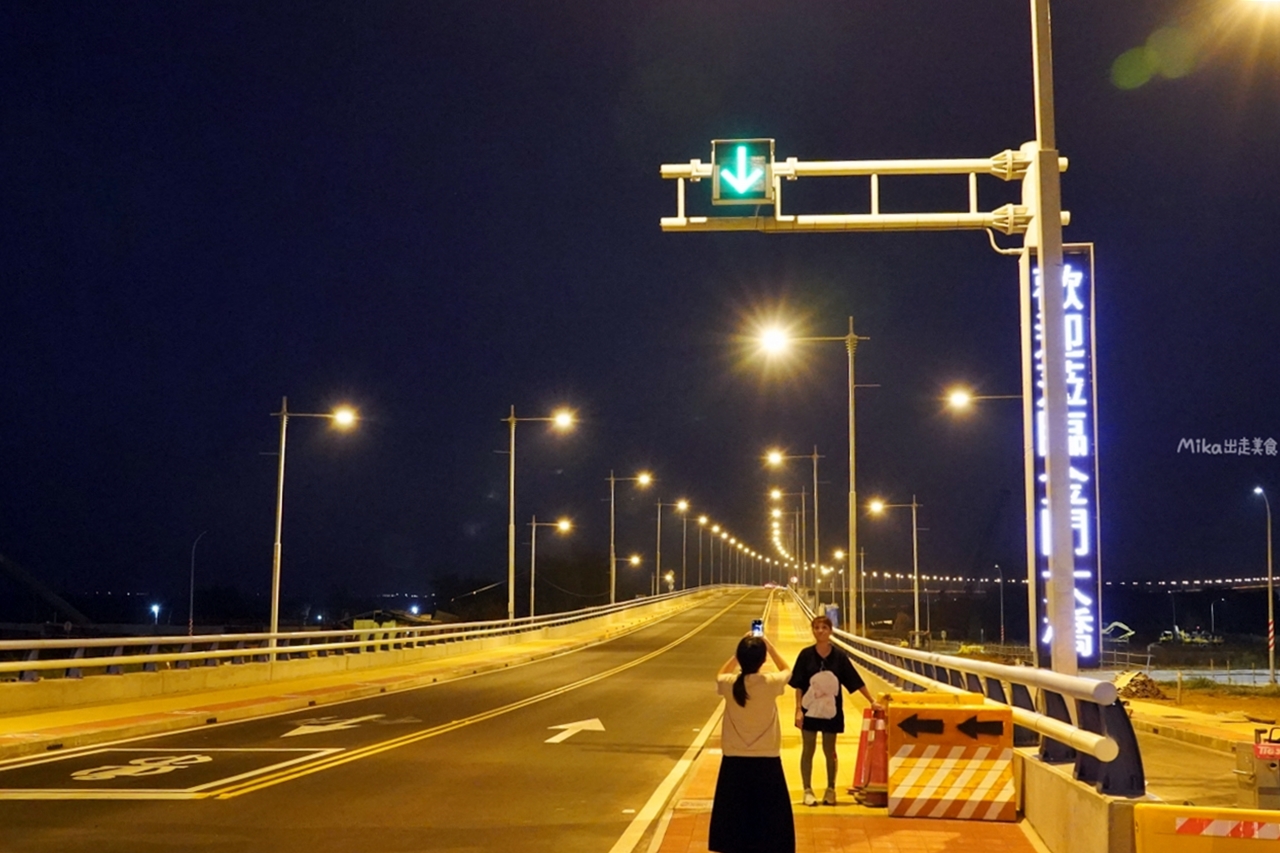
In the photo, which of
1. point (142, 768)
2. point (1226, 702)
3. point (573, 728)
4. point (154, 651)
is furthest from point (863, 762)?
point (1226, 702)

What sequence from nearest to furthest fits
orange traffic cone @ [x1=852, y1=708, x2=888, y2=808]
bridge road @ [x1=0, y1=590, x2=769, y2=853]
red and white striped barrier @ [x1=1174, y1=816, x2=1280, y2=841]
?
red and white striped barrier @ [x1=1174, y1=816, x2=1280, y2=841]
bridge road @ [x1=0, y1=590, x2=769, y2=853]
orange traffic cone @ [x1=852, y1=708, x2=888, y2=808]

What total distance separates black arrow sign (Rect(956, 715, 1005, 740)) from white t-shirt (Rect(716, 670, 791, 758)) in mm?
3055

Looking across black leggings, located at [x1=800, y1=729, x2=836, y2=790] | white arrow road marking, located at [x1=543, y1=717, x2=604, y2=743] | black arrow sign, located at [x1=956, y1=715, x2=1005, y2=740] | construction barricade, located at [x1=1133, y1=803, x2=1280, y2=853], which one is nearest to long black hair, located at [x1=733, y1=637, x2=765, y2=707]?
construction barricade, located at [x1=1133, y1=803, x2=1280, y2=853]

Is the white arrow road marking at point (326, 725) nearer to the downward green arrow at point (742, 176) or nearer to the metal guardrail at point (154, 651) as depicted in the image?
the metal guardrail at point (154, 651)

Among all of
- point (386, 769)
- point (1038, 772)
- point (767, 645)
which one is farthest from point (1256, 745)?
point (386, 769)

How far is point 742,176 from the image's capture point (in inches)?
527

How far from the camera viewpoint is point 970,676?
13.5 m

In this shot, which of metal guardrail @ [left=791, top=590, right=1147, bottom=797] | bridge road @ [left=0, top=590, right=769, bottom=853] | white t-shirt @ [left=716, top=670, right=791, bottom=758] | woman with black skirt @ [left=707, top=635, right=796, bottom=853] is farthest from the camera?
bridge road @ [left=0, top=590, right=769, bottom=853]

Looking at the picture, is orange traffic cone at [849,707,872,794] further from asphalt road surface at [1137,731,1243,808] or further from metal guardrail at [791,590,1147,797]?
asphalt road surface at [1137,731,1243,808]

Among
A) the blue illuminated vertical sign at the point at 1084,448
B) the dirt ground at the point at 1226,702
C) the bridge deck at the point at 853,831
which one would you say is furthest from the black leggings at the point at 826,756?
the dirt ground at the point at 1226,702

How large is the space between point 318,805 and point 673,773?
455cm

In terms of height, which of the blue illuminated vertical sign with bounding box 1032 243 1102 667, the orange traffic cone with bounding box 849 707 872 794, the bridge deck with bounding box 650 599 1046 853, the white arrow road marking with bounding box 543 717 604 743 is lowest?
the white arrow road marking with bounding box 543 717 604 743

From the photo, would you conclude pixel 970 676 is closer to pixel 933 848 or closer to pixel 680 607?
pixel 933 848

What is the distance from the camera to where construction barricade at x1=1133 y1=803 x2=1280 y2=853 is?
6.22 m
